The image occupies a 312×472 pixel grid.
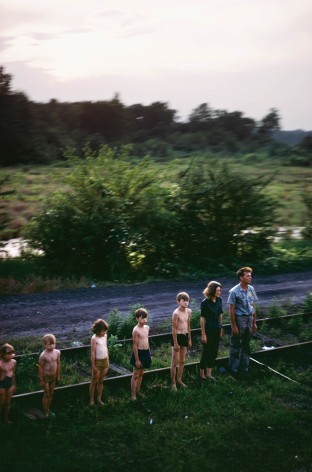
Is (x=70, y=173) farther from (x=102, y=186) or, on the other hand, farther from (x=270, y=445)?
(x=270, y=445)

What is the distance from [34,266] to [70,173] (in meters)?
3.12

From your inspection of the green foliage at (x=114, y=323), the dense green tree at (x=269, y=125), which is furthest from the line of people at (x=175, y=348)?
the dense green tree at (x=269, y=125)

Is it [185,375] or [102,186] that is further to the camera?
[102,186]

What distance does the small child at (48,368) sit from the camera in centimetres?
748

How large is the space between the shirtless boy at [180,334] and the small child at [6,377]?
2535mm

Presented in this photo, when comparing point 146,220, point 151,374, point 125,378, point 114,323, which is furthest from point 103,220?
point 125,378

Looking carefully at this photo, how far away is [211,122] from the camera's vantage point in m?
63.2

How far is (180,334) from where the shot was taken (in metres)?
8.68

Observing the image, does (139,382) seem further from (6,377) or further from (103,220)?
(103,220)

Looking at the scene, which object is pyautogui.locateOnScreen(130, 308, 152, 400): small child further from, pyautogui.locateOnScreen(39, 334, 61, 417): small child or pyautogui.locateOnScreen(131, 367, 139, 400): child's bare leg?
pyautogui.locateOnScreen(39, 334, 61, 417): small child

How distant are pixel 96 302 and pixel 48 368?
7103 mm

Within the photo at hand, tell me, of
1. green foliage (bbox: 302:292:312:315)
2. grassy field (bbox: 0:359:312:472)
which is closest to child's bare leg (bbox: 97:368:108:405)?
grassy field (bbox: 0:359:312:472)

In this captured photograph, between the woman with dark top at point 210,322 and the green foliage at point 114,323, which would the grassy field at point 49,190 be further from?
the woman with dark top at point 210,322

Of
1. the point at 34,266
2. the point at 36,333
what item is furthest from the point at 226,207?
the point at 36,333
